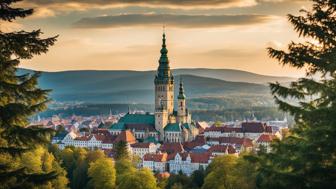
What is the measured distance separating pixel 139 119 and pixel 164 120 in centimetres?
644

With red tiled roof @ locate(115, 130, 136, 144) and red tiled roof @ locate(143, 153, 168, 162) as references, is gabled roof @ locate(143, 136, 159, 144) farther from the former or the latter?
red tiled roof @ locate(143, 153, 168, 162)

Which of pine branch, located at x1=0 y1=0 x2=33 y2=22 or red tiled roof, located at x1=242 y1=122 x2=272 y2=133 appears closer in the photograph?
pine branch, located at x1=0 y1=0 x2=33 y2=22

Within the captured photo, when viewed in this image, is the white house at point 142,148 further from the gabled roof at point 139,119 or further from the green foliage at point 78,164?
the green foliage at point 78,164

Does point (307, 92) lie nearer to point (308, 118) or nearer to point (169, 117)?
point (308, 118)

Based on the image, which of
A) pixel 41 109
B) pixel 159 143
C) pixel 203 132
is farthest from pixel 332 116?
pixel 203 132

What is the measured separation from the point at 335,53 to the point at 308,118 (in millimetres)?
1413

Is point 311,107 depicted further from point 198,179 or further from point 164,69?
point 164,69

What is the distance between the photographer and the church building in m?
101

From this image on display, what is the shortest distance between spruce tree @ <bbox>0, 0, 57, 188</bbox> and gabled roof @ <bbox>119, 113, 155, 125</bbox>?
9314 centimetres

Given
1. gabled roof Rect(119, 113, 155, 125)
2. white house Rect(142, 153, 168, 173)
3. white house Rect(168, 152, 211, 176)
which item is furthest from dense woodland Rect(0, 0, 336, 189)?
gabled roof Rect(119, 113, 155, 125)

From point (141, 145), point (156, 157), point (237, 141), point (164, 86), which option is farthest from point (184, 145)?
point (164, 86)

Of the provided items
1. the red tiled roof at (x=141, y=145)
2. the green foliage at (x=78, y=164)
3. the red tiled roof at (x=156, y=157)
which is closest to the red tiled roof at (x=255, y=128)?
the red tiled roof at (x=141, y=145)

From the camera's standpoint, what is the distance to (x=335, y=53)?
40.0ft

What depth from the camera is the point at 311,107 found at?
1356 centimetres
